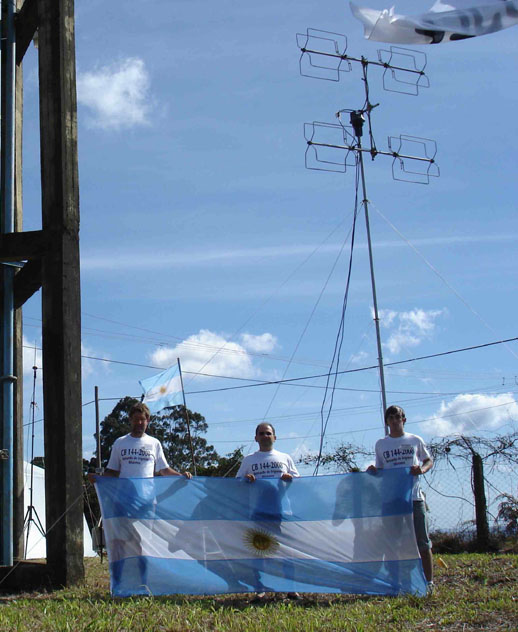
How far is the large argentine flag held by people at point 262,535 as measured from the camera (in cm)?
634

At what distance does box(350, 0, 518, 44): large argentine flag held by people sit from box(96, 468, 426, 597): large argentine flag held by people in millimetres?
6418

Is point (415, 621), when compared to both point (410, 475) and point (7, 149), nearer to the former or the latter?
point (410, 475)

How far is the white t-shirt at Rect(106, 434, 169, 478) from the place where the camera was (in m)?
6.67

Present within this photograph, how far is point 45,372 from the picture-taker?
7.12 meters

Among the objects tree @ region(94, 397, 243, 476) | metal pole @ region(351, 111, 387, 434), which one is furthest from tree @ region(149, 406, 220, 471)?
metal pole @ region(351, 111, 387, 434)

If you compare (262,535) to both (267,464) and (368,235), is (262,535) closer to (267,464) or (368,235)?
(267,464)

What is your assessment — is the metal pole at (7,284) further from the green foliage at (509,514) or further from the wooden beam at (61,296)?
the green foliage at (509,514)

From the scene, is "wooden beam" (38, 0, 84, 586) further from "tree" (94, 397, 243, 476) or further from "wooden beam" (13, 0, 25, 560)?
"tree" (94, 397, 243, 476)

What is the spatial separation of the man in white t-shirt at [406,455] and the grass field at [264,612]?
60cm

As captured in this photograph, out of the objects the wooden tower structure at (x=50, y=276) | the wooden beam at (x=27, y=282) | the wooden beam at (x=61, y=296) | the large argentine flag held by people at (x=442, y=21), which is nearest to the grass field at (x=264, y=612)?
the wooden beam at (x=61, y=296)

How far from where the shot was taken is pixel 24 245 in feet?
24.7

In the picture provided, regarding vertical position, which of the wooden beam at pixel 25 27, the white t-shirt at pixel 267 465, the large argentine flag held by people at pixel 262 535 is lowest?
the large argentine flag held by people at pixel 262 535

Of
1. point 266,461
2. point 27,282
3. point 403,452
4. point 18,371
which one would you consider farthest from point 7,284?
point 403,452

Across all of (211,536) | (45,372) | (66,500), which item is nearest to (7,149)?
(45,372)
